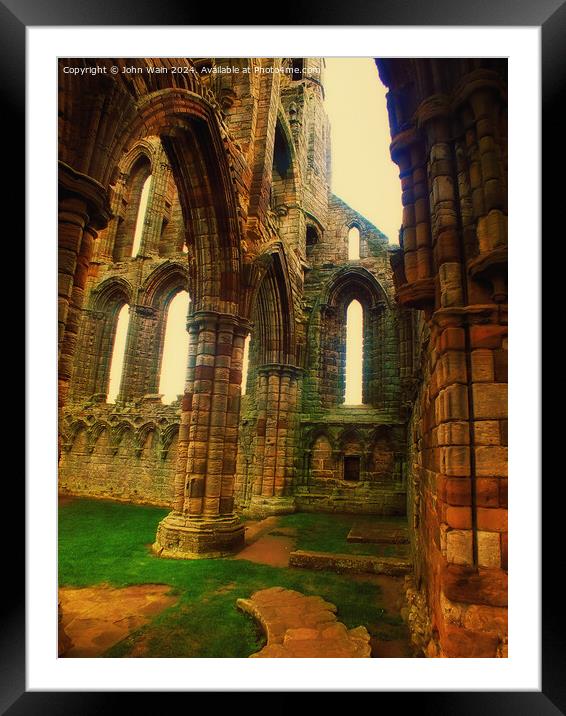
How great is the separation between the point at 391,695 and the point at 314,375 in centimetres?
1137

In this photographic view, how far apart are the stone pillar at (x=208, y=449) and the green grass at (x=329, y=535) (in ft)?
5.35

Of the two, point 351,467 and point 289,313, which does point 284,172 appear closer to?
point 289,313

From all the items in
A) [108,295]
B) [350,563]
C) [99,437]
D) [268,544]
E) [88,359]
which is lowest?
[268,544]

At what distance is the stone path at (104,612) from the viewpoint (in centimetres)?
388

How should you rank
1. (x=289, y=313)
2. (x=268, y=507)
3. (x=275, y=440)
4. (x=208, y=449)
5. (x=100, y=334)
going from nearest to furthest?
1. (x=208, y=449)
2. (x=268, y=507)
3. (x=275, y=440)
4. (x=289, y=313)
5. (x=100, y=334)

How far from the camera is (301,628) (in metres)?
3.90

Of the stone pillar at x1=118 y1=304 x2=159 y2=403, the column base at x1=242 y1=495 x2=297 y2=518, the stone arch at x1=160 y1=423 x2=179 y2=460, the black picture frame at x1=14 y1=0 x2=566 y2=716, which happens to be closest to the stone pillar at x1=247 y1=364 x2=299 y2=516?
the column base at x1=242 y1=495 x2=297 y2=518

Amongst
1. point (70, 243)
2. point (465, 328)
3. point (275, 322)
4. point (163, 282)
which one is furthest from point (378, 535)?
point (163, 282)

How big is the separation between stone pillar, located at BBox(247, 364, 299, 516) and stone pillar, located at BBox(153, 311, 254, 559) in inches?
167

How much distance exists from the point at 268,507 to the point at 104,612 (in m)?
7.50

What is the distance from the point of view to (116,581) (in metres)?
5.73
